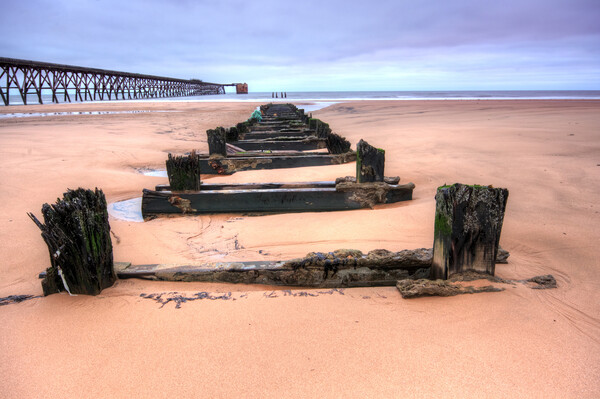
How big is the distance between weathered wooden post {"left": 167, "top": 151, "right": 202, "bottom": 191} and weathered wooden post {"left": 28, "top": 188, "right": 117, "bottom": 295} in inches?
74.0

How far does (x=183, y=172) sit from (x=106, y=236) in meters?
1.97

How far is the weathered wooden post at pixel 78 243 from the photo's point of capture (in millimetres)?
1858

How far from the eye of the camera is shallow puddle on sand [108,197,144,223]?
13.3ft

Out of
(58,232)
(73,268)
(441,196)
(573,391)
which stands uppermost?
(441,196)

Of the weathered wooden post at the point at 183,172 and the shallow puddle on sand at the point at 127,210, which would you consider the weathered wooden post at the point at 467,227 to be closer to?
the weathered wooden post at the point at 183,172

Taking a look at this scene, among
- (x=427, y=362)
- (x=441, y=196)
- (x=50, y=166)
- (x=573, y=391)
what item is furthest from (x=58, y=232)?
(x=50, y=166)

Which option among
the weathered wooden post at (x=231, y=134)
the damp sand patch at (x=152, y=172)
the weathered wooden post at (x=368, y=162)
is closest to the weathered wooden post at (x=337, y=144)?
the weathered wooden post at (x=231, y=134)

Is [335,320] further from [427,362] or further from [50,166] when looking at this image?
[50,166]

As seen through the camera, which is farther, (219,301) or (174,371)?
(219,301)

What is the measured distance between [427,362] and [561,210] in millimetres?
2970

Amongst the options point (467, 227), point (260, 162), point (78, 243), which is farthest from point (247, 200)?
point (467, 227)

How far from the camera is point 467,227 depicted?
1.93 m

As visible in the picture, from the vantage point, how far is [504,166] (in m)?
5.66

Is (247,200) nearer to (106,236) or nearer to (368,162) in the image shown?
(368,162)
